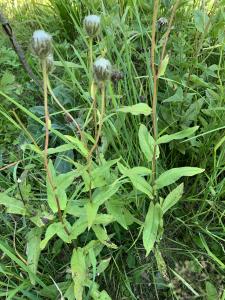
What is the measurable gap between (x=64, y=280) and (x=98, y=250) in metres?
0.14

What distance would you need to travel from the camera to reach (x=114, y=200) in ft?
3.33

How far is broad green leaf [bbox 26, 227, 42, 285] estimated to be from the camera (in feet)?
3.12

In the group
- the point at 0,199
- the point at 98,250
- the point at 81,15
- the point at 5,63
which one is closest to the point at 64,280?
the point at 98,250

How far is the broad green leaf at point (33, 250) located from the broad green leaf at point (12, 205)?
0.06 metres

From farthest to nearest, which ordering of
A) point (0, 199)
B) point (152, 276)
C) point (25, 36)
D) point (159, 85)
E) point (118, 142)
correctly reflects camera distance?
point (25, 36) < point (159, 85) < point (118, 142) < point (152, 276) < point (0, 199)

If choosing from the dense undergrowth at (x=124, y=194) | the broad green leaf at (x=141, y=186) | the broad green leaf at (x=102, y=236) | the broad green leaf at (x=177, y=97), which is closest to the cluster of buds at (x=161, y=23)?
the dense undergrowth at (x=124, y=194)

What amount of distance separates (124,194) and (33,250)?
25 centimetres

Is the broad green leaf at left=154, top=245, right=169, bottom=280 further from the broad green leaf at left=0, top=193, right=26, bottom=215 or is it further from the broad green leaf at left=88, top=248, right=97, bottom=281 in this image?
the broad green leaf at left=0, top=193, right=26, bottom=215

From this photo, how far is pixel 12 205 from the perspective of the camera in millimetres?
970

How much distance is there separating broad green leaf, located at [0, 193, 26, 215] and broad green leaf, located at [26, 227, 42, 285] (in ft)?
0.18

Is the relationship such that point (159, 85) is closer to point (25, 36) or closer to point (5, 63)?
point (5, 63)

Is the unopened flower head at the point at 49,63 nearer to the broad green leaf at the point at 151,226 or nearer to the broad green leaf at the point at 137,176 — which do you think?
the broad green leaf at the point at 137,176

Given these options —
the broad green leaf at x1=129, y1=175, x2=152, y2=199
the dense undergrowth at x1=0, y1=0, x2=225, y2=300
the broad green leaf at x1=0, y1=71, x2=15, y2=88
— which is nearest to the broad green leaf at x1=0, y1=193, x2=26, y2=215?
the dense undergrowth at x1=0, y1=0, x2=225, y2=300

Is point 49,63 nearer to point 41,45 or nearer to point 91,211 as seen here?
point 41,45
